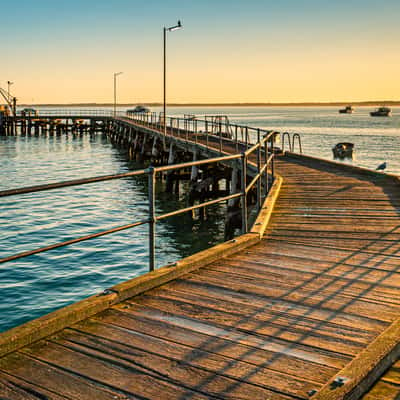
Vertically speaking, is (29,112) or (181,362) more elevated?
(29,112)

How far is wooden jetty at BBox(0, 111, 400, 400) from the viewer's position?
112 inches

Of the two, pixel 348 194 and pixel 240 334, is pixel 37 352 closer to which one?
pixel 240 334

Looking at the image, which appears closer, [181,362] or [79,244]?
[181,362]

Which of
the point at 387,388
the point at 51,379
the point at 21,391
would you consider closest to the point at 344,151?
the point at 387,388

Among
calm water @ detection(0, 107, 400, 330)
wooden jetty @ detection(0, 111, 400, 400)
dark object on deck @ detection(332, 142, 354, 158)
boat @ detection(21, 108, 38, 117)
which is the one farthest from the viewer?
boat @ detection(21, 108, 38, 117)

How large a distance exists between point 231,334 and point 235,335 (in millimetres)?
30

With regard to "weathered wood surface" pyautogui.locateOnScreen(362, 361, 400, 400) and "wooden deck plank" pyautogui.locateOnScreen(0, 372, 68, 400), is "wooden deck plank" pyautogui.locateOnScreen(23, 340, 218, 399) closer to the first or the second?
"wooden deck plank" pyautogui.locateOnScreen(0, 372, 68, 400)

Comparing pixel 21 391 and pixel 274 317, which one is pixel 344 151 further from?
pixel 21 391

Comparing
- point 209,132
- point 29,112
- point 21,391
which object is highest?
point 29,112

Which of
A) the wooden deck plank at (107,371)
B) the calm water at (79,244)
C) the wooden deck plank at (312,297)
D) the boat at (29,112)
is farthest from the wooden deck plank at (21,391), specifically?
the boat at (29,112)

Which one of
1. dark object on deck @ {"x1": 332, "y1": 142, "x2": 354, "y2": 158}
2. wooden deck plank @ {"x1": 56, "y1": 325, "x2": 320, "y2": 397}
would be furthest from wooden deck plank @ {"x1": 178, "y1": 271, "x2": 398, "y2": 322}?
dark object on deck @ {"x1": 332, "y1": 142, "x2": 354, "y2": 158}

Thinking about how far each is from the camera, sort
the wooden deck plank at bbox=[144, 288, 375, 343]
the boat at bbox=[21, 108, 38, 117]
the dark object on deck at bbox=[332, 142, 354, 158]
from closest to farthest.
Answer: the wooden deck plank at bbox=[144, 288, 375, 343]
the dark object on deck at bbox=[332, 142, 354, 158]
the boat at bbox=[21, 108, 38, 117]

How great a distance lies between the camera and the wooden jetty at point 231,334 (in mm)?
2855

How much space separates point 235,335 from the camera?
3527 mm
